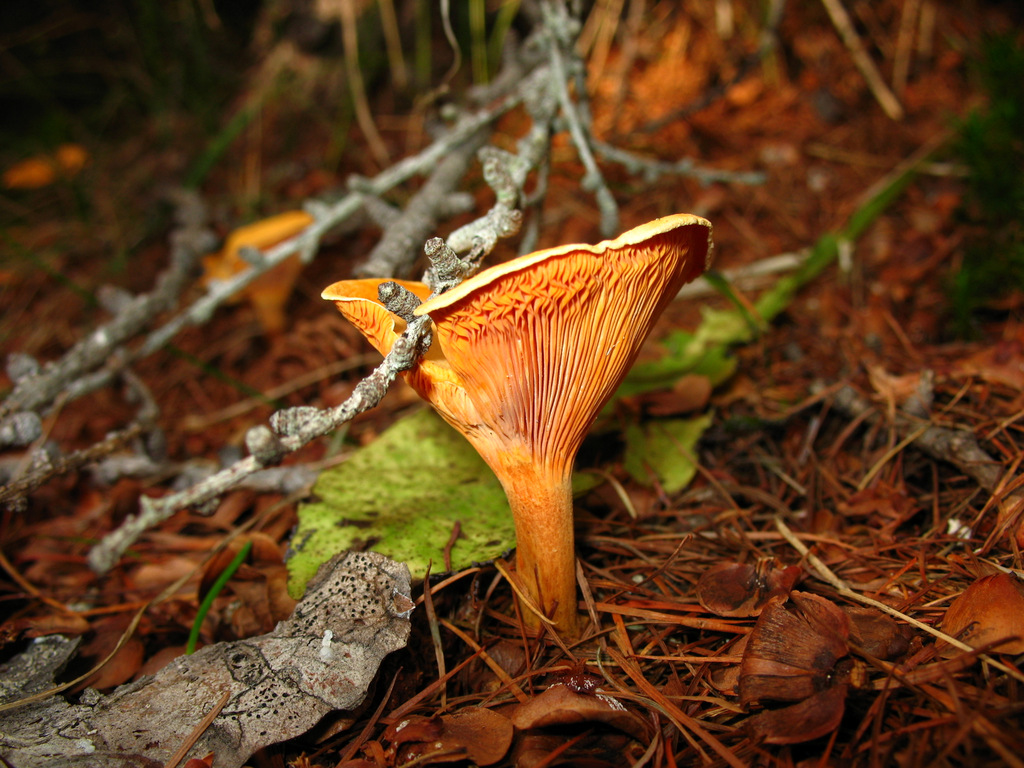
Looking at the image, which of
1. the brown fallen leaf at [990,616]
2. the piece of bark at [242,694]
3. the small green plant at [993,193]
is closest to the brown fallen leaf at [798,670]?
the brown fallen leaf at [990,616]

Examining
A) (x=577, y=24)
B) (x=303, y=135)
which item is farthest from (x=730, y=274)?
(x=303, y=135)

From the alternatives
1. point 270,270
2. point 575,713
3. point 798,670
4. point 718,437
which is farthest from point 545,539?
point 270,270

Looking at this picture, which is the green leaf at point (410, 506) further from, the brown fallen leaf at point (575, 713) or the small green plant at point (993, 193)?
the small green plant at point (993, 193)

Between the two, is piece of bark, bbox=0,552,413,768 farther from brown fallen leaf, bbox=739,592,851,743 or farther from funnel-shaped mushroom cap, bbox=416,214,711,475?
brown fallen leaf, bbox=739,592,851,743

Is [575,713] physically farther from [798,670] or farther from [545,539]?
[798,670]

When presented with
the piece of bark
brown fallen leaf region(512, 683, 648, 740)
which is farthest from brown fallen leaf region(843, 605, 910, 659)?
the piece of bark

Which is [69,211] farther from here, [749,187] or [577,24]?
[749,187]
